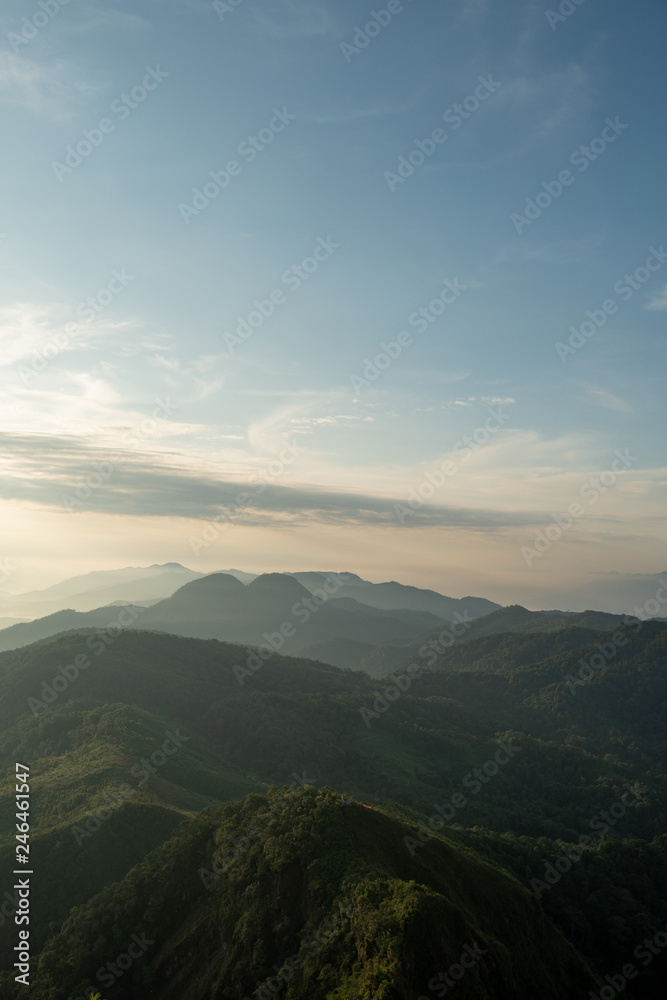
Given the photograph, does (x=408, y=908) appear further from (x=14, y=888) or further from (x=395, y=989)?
(x=14, y=888)

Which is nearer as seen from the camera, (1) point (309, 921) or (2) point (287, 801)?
(1) point (309, 921)

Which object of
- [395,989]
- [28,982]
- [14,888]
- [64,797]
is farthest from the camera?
[64,797]

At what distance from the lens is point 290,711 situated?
125875 mm

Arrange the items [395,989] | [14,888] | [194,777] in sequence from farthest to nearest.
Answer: [194,777], [14,888], [395,989]

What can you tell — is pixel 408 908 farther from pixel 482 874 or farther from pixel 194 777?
pixel 194 777

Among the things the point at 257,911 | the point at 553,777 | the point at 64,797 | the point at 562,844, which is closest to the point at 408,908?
the point at 257,911

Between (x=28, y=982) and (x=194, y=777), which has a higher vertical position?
(x=28, y=982)

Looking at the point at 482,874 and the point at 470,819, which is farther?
the point at 470,819

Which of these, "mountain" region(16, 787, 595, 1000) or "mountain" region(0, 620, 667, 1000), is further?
"mountain" region(0, 620, 667, 1000)

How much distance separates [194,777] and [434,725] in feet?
252

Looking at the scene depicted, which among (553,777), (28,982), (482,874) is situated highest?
(482,874)

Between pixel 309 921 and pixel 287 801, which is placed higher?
pixel 287 801

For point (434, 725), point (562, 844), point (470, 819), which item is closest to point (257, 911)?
point (562, 844)

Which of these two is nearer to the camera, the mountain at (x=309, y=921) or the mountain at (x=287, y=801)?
the mountain at (x=309, y=921)
